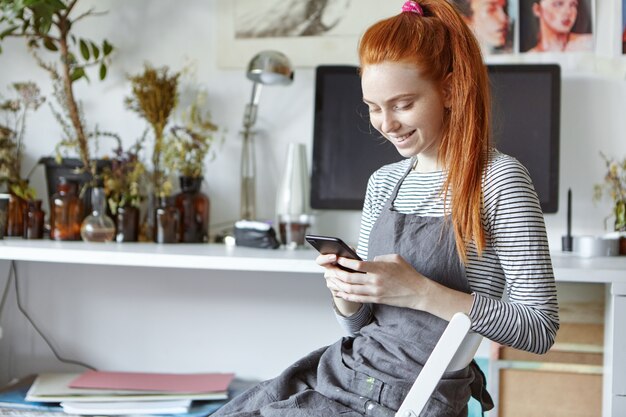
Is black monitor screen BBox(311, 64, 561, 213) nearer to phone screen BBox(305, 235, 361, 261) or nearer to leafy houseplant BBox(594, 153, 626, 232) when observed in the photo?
leafy houseplant BBox(594, 153, 626, 232)

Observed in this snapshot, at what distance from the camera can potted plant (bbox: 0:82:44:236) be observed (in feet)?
7.73

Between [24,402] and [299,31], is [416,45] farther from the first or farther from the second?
[24,402]

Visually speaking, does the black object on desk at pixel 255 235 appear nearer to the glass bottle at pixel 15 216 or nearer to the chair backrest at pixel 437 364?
the glass bottle at pixel 15 216

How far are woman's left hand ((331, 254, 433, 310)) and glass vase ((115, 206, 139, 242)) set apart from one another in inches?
48.3

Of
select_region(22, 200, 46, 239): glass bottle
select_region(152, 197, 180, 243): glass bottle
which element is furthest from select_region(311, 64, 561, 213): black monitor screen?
select_region(22, 200, 46, 239): glass bottle

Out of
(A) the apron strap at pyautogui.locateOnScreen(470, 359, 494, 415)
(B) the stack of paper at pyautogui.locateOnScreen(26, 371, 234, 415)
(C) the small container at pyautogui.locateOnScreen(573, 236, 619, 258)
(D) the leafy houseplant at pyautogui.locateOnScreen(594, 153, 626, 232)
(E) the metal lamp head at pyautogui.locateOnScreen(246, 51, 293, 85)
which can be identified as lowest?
(B) the stack of paper at pyautogui.locateOnScreen(26, 371, 234, 415)

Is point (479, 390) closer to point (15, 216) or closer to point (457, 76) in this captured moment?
point (457, 76)

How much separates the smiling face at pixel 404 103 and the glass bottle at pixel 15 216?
146 centimetres

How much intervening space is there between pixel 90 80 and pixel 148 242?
0.58 metres

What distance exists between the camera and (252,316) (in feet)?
8.02

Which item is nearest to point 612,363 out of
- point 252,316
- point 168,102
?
point 252,316

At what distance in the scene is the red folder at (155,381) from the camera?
2.20 meters

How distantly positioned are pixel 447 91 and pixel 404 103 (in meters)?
0.07

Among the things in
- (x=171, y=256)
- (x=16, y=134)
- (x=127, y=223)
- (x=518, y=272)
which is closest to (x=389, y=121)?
(x=518, y=272)
